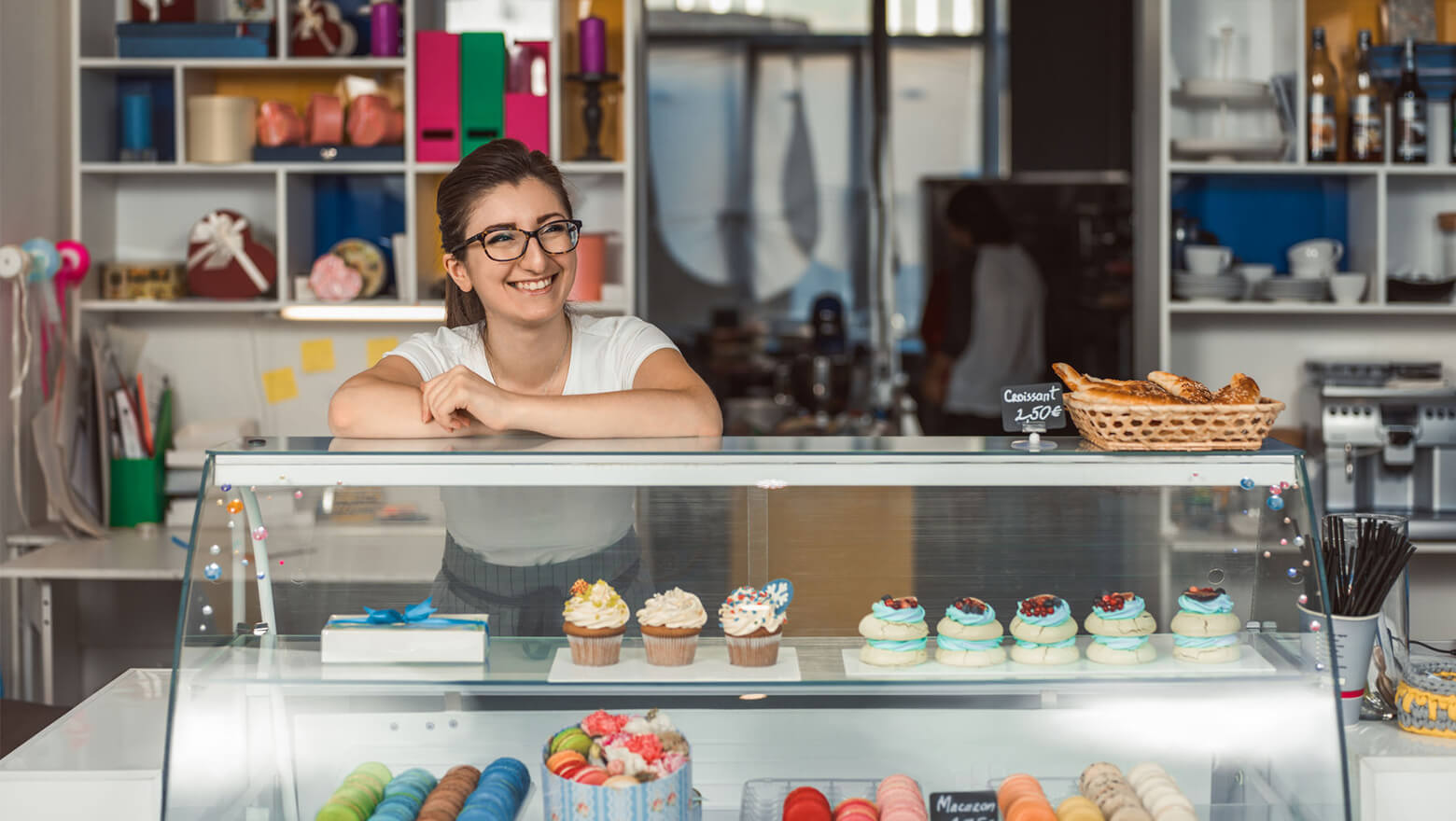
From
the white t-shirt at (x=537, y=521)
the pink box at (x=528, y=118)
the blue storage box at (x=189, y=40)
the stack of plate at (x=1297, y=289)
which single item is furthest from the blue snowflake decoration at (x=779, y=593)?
the blue storage box at (x=189, y=40)

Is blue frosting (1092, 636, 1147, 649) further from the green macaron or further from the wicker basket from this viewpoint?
the green macaron

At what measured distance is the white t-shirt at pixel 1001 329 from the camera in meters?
4.75

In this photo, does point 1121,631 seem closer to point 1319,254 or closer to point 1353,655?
point 1353,655

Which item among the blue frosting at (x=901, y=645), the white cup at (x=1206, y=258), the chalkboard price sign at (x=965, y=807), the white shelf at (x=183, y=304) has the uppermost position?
the white cup at (x=1206, y=258)

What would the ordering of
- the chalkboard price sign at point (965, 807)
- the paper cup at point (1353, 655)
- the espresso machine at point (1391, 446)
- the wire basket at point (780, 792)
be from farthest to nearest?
the espresso machine at point (1391, 446)
the paper cup at point (1353, 655)
the wire basket at point (780, 792)
the chalkboard price sign at point (965, 807)

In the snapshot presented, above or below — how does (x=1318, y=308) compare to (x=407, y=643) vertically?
above

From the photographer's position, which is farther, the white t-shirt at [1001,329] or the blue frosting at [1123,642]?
the white t-shirt at [1001,329]

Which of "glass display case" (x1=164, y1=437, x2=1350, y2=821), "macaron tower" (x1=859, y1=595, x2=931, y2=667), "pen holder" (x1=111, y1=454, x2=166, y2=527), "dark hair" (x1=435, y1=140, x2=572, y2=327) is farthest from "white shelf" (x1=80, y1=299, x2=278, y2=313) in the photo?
"macaron tower" (x1=859, y1=595, x2=931, y2=667)

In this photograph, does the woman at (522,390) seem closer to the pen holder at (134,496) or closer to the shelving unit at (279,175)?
the shelving unit at (279,175)

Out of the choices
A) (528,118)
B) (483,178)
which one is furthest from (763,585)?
(528,118)

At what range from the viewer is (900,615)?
1702 mm

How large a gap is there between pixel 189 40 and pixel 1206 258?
313 cm

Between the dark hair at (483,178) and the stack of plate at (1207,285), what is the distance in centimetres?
249

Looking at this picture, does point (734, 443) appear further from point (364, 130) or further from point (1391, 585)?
point (364, 130)
